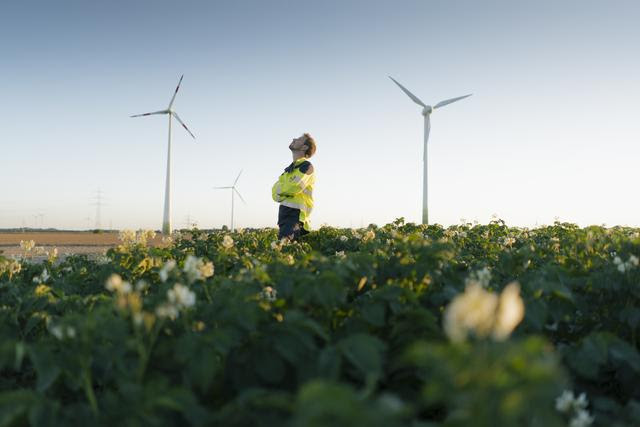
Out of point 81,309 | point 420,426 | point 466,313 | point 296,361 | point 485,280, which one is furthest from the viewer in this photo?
point 81,309

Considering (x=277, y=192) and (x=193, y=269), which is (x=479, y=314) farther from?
(x=277, y=192)

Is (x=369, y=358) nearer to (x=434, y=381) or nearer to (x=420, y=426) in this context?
(x=420, y=426)

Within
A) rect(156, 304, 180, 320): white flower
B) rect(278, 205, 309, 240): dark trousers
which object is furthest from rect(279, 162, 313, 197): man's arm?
rect(156, 304, 180, 320): white flower

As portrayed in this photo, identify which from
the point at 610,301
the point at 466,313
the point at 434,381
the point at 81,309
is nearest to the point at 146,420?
the point at 434,381

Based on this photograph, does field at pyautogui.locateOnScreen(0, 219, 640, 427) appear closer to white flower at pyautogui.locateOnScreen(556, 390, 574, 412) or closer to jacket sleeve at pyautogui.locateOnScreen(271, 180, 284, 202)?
white flower at pyautogui.locateOnScreen(556, 390, 574, 412)

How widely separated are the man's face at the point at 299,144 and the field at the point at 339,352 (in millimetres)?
8645

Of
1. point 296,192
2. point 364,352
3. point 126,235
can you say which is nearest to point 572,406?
point 364,352

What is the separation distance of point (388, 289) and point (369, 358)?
131 cm

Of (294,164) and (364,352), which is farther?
(294,164)

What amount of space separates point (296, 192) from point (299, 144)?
1530 mm

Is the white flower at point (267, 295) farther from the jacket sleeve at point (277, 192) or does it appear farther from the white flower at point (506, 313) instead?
the jacket sleeve at point (277, 192)

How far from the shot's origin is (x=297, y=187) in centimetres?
1295

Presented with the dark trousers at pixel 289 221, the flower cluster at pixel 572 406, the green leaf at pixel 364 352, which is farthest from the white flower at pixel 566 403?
the dark trousers at pixel 289 221

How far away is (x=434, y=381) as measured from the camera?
1.84 meters
